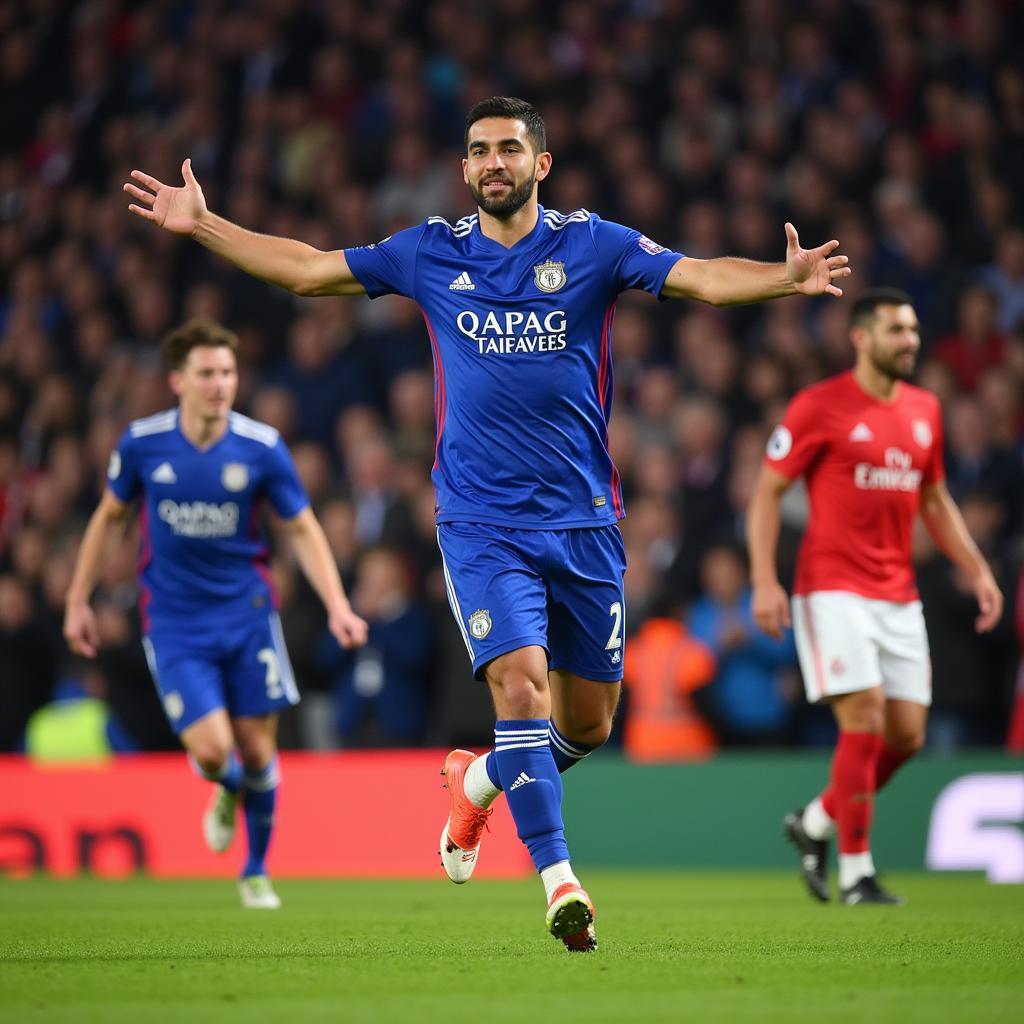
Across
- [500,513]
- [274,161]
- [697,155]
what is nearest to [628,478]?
[697,155]

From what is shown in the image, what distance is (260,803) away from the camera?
934cm

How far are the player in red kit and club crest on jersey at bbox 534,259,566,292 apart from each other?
9.18 ft

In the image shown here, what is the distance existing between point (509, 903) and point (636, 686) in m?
3.61

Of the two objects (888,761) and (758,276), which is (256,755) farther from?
(758,276)

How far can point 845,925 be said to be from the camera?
725cm

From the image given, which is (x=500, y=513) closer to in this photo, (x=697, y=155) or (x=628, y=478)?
(x=628, y=478)

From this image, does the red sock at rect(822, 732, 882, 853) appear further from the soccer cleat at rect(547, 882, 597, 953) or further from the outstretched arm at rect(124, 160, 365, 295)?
the outstretched arm at rect(124, 160, 365, 295)

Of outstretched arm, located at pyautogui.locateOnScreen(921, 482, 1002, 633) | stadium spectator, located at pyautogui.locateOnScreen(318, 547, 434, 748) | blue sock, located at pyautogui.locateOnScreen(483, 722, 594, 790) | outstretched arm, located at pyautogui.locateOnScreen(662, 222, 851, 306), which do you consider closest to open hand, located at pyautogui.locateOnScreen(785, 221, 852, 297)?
outstretched arm, located at pyautogui.locateOnScreen(662, 222, 851, 306)

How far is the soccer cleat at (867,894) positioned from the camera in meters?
8.58

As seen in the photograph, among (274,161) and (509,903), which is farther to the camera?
(274,161)

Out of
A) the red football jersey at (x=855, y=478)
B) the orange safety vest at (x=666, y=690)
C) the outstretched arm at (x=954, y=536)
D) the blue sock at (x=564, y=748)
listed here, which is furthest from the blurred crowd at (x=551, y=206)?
the blue sock at (x=564, y=748)

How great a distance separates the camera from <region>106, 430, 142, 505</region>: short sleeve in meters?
9.32

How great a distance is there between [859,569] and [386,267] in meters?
3.25

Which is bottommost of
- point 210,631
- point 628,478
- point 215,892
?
point 215,892
